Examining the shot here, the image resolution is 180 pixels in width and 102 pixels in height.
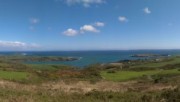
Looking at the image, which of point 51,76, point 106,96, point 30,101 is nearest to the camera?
point 30,101

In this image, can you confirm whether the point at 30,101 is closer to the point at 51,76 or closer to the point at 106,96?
the point at 106,96

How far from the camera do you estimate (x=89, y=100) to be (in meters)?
15.1

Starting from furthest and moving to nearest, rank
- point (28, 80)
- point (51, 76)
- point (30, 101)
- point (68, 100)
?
point (51, 76)
point (28, 80)
point (68, 100)
point (30, 101)

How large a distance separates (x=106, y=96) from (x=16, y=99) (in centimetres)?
569

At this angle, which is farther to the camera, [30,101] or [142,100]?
[142,100]

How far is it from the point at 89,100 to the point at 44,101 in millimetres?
2637

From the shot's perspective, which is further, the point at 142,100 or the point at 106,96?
the point at 106,96

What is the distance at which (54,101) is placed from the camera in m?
13.8

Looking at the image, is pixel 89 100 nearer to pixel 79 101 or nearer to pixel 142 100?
pixel 79 101

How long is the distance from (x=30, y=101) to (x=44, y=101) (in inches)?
35.3

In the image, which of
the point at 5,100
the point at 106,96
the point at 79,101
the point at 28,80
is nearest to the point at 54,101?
the point at 79,101

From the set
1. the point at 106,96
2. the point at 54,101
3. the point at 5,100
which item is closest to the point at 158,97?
the point at 106,96

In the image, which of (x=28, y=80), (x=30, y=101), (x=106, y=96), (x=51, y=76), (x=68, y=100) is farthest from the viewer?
(x=51, y=76)

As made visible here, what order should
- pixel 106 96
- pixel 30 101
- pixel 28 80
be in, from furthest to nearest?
pixel 28 80
pixel 106 96
pixel 30 101
